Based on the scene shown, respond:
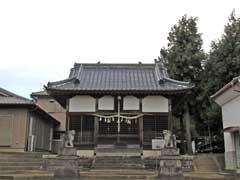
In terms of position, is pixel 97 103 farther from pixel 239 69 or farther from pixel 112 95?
pixel 239 69

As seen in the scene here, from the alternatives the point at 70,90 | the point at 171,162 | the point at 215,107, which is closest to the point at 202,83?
the point at 215,107

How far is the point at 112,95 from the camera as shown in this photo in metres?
20.5

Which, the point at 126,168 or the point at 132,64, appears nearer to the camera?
the point at 126,168

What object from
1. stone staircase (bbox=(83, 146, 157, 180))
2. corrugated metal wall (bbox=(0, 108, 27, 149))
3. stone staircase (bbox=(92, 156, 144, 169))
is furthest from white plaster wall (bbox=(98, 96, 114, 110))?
corrugated metal wall (bbox=(0, 108, 27, 149))

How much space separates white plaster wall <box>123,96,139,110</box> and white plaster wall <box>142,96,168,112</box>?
0.47 meters

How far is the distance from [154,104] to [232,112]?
487 centimetres

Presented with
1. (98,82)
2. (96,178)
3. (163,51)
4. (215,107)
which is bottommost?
(96,178)

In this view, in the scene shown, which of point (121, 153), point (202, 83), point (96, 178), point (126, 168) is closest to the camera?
point (96, 178)

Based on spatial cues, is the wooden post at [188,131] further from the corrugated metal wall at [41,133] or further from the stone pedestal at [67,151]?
the stone pedestal at [67,151]

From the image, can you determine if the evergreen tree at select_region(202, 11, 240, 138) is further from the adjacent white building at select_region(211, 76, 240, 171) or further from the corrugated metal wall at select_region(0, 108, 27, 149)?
the corrugated metal wall at select_region(0, 108, 27, 149)

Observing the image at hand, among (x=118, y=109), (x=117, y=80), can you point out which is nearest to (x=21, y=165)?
(x=118, y=109)

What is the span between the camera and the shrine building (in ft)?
65.6

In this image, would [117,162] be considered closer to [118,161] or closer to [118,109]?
[118,161]

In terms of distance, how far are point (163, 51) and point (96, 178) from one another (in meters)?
18.5
